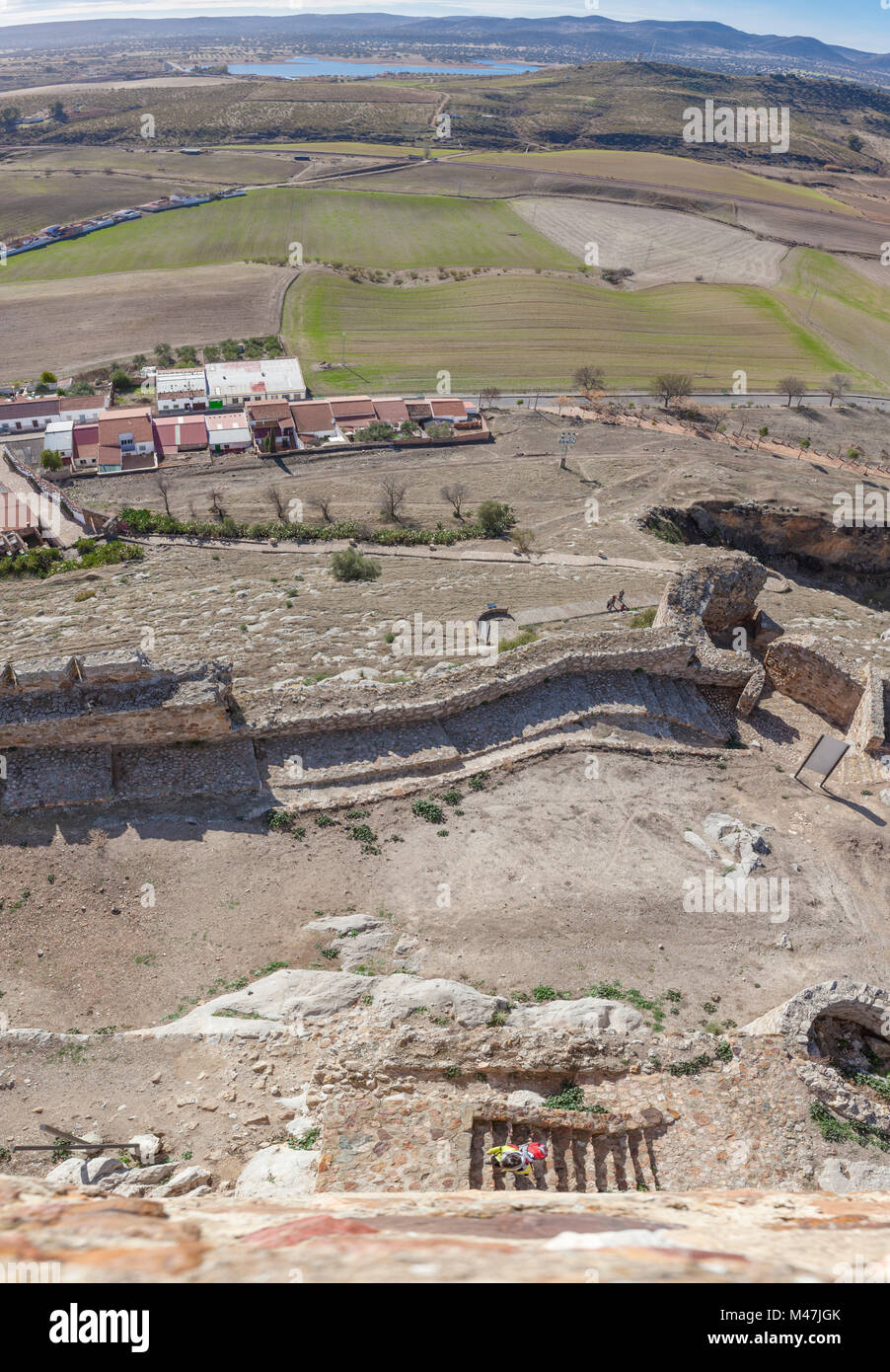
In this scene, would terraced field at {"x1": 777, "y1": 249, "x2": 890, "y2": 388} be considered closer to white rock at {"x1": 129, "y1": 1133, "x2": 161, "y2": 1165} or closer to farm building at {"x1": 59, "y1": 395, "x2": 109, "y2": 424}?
farm building at {"x1": 59, "y1": 395, "x2": 109, "y2": 424}

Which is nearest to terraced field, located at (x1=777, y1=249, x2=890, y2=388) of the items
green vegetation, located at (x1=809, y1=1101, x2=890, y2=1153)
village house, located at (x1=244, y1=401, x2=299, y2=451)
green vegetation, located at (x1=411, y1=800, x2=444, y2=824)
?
village house, located at (x1=244, y1=401, x2=299, y2=451)

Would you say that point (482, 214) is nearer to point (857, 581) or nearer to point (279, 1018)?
point (857, 581)

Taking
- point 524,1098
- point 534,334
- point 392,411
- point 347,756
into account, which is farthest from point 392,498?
point 534,334

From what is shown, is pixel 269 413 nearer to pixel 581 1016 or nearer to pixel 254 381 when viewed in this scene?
pixel 254 381

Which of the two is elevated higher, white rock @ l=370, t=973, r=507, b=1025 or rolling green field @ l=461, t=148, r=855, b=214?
rolling green field @ l=461, t=148, r=855, b=214

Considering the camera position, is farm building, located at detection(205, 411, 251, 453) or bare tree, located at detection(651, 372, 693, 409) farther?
bare tree, located at detection(651, 372, 693, 409)

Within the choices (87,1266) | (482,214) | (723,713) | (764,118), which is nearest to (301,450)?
(723,713)

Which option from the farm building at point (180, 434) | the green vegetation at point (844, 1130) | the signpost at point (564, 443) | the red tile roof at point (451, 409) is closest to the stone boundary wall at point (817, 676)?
the green vegetation at point (844, 1130)
